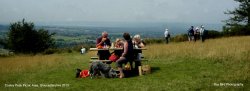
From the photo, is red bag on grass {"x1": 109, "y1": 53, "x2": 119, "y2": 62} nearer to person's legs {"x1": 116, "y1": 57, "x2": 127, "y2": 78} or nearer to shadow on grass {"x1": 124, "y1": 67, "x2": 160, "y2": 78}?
shadow on grass {"x1": 124, "y1": 67, "x2": 160, "y2": 78}

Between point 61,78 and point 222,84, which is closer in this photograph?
point 222,84

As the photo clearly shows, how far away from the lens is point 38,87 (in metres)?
13.9

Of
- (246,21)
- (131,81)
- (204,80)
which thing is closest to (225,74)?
(204,80)

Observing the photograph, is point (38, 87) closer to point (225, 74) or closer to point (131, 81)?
point (131, 81)

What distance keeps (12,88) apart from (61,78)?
85.2 inches

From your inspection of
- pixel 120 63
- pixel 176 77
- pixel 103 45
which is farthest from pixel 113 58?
pixel 176 77

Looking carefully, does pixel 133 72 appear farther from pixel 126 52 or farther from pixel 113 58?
pixel 126 52

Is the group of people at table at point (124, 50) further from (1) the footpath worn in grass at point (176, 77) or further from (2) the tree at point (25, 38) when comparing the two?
(2) the tree at point (25, 38)

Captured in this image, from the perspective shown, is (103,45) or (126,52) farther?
(103,45)

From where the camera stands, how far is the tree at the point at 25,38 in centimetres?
5772

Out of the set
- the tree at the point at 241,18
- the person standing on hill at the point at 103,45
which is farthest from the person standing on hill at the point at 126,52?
the tree at the point at 241,18

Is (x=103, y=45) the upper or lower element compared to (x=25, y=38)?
→ upper

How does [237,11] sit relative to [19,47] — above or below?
above

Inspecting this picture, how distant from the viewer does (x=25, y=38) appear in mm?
57625
